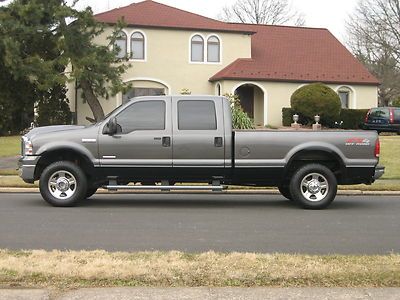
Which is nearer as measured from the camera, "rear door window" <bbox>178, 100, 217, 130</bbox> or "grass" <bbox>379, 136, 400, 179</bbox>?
"rear door window" <bbox>178, 100, 217, 130</bbox>

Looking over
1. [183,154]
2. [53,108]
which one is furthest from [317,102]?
[183,154]

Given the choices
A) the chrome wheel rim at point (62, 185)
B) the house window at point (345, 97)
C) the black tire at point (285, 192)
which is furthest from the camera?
the house window at point (345, 97)

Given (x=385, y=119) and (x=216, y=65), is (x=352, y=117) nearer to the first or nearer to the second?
(x=385, y=119)

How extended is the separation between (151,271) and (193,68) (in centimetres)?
2996

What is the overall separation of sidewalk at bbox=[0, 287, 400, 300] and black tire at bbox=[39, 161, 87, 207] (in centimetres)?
550

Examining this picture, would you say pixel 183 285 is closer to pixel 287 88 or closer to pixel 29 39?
pixel 29 39

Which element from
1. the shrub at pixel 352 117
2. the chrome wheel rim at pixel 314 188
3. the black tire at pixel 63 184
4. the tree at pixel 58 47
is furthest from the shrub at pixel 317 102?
the black tire at pixel 63 184

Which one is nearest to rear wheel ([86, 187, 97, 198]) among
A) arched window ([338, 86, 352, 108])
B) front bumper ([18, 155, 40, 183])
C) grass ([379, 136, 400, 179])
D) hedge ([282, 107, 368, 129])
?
front bumper ([18, 155, 40, 183])

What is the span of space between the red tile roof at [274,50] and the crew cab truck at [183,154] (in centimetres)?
2303

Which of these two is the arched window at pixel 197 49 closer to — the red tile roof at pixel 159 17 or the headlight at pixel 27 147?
the red tile roof at pixel 159 17

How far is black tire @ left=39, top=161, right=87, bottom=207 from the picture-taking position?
1042cm

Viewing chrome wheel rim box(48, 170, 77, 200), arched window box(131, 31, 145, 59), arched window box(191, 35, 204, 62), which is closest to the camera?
chrome wheel rim box(48, 170, 77, 200)

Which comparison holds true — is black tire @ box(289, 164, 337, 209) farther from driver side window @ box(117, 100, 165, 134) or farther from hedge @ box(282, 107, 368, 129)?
hedge @ box(282, 107, 368, 129)

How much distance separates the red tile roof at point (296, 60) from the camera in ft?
114
